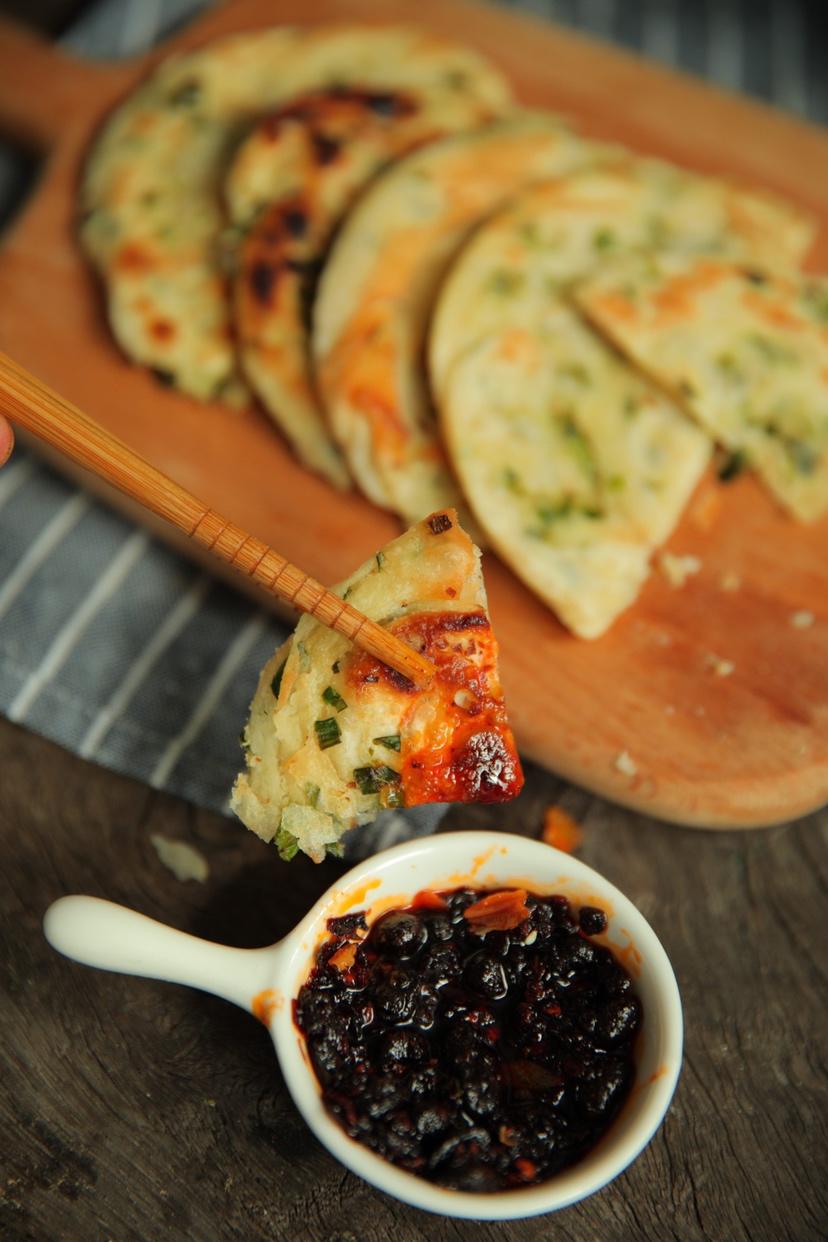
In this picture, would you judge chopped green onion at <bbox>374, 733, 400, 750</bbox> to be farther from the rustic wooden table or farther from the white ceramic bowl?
the rustic wooden table

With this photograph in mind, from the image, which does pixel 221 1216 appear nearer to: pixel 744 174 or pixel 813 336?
pixel 813 336

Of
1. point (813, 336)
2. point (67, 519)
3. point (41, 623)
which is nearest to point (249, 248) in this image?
point (67, 519)

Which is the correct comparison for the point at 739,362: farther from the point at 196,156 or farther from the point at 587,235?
the point at 196,156

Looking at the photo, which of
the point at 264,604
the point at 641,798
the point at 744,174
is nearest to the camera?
the point at 641,798

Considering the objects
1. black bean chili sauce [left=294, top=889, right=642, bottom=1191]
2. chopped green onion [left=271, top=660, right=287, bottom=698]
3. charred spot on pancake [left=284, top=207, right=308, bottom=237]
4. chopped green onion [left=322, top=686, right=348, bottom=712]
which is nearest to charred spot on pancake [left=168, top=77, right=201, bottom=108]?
charred spot on pancake [left=284, top=207, right=308, bottom=237]

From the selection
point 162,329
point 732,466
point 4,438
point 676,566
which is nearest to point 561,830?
point 676,566

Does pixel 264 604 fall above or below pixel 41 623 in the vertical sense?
above
